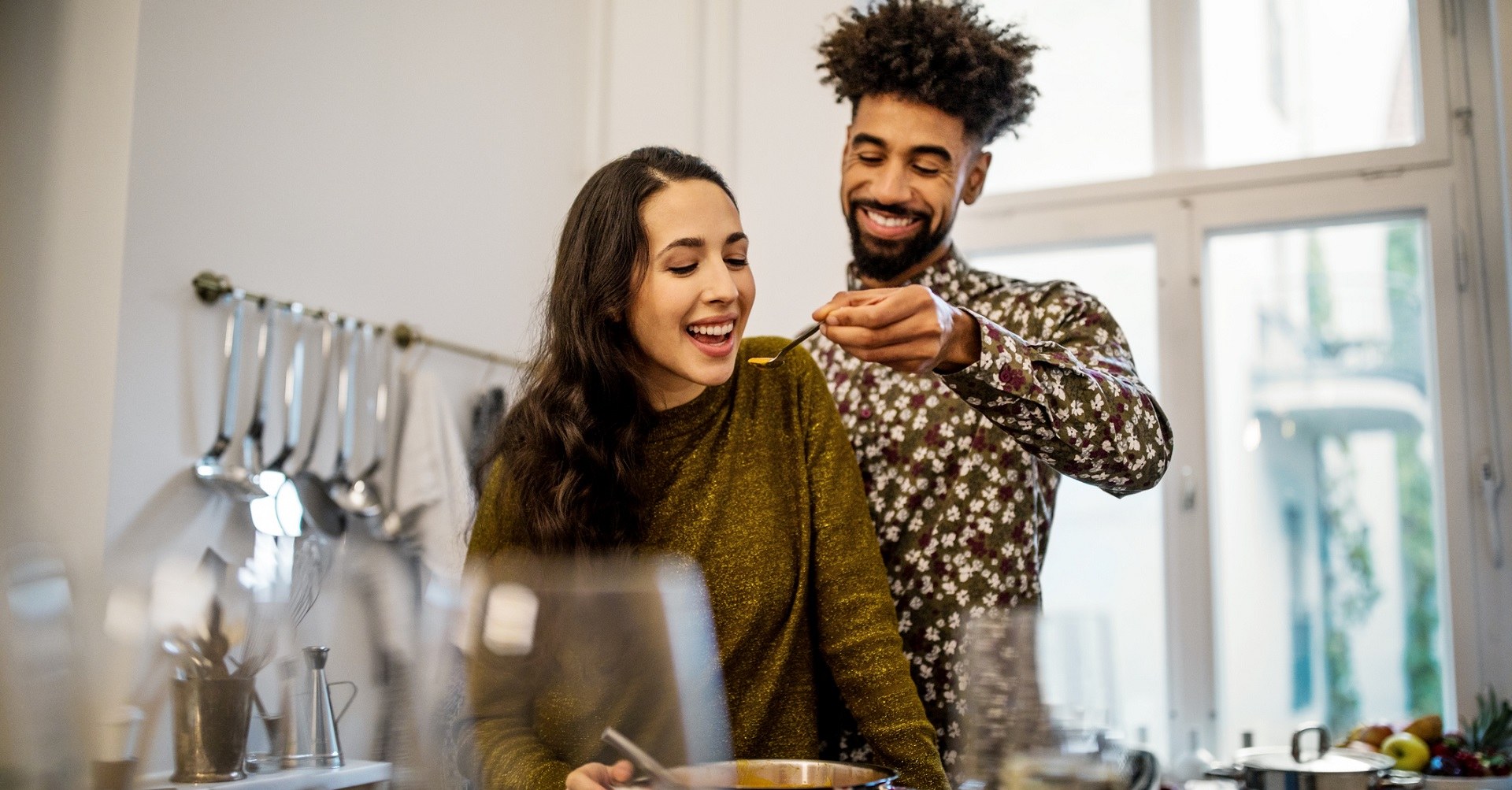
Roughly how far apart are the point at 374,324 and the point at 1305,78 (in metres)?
2.20

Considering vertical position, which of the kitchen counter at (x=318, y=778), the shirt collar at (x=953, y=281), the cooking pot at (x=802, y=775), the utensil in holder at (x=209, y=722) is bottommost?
the cooking pot at (x=802, y=775)

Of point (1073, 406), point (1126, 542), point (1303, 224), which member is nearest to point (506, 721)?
point (1073, 406)

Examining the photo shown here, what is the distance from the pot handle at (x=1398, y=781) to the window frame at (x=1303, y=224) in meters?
0.72

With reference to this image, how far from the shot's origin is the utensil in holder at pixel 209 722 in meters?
0.45

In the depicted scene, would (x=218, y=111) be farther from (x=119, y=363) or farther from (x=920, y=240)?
(x=920, y=240)

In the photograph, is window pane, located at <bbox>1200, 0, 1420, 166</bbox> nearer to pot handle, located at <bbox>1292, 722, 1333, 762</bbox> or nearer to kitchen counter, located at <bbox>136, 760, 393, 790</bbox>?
pot handle, located at <bbox>1292, 722, 1333, 762</bbox>

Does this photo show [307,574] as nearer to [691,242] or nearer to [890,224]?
[691,242]

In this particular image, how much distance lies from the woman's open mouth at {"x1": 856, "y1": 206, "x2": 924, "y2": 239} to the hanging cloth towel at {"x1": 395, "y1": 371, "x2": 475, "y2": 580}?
3.75ft

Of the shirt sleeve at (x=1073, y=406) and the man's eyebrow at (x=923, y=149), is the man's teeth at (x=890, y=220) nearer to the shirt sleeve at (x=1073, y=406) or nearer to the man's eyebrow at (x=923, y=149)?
the man's eyebrow at (x=923, y=149)

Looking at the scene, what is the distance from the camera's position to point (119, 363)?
76.9 inches

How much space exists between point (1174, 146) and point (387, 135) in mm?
1827

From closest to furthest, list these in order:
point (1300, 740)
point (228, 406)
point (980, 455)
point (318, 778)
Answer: point (318, 778)
point (980, 455)
point (1300, 740)
point (228, 406)

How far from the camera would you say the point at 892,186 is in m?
1.52

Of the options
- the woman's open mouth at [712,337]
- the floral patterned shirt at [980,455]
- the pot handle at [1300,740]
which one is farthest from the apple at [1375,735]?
the woman's open mouth at [712,337]
